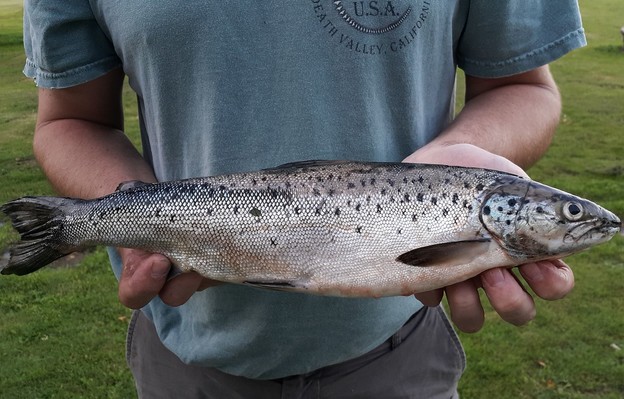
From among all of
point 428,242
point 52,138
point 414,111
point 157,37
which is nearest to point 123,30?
point 157,37

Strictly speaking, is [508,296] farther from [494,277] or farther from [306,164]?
[306,164]

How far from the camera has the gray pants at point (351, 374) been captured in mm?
2482

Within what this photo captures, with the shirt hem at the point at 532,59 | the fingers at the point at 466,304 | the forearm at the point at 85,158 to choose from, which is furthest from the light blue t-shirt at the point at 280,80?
the fingers at the point at 466,304

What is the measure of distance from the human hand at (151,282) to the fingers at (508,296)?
918 mm

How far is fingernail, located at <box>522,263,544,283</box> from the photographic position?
83.4 inches

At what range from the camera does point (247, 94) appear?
7.38 ft

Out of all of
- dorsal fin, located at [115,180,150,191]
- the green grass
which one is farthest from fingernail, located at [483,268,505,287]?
the green grass

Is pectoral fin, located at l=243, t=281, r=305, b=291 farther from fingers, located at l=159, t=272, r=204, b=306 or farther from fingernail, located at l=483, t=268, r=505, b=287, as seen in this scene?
fingernail, located at l=483, t=268, r=505, b=287

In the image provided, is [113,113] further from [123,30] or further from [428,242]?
[428,242]

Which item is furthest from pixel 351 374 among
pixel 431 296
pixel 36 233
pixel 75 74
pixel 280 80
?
pixel 75 74

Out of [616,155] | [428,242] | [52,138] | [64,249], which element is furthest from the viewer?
[616,155]

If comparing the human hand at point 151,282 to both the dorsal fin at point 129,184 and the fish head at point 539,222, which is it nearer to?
the dorsal fin at point 129,184

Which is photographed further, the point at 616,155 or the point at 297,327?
the point at 616,155

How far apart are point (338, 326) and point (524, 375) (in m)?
3.21
